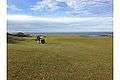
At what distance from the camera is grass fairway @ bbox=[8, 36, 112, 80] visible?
2816 mm

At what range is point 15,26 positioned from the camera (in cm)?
280

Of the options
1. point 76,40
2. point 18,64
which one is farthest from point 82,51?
point 18,64

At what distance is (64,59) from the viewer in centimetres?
284

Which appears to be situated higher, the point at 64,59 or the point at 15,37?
the point at 15,37

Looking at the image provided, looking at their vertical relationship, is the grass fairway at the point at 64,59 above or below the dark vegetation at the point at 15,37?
below

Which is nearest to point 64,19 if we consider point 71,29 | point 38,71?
point 71,29

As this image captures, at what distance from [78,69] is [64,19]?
1.38 ft

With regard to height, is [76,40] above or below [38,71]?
above

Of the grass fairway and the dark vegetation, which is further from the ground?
the dark vegetation

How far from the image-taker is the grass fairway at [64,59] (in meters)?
2.82

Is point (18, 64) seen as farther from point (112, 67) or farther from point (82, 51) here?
point (112, 67)

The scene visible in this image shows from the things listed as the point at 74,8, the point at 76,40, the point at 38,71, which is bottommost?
the point at 38,71

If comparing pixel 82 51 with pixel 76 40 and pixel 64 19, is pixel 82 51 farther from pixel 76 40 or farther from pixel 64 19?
pixel 64 19

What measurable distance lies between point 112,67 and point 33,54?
645 millimetres
